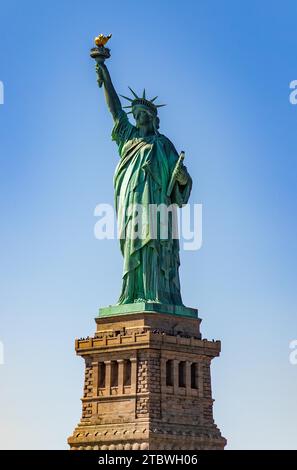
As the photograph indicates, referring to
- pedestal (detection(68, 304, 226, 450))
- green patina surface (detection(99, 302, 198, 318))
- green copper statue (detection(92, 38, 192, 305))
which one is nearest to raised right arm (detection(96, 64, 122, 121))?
green copper statue (detection(92, 38, 192, 305))

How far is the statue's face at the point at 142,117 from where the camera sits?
85750mm

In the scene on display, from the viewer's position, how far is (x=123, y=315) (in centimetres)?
8275

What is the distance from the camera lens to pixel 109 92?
86438 millimetres

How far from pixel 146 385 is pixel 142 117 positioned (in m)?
13.2

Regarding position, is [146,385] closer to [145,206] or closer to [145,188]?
[145,206]

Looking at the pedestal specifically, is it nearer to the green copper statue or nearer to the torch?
the green copper statue

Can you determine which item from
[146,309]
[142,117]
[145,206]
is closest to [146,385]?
[146,309]

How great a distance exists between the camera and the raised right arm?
3401 inches

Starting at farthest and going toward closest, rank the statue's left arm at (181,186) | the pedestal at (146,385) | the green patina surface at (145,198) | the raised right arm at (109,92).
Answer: the raised right arm at (109,92) → the statue's left arm at (181,186) → the green patina surface at (145,198) → the pedestal at (146,385)

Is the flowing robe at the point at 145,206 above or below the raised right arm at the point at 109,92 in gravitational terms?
below

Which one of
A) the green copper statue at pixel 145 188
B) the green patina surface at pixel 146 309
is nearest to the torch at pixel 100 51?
the green copper statue at pixel 145 188

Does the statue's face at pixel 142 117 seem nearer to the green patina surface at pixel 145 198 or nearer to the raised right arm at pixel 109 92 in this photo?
the green patina surface at pixel 145 198
